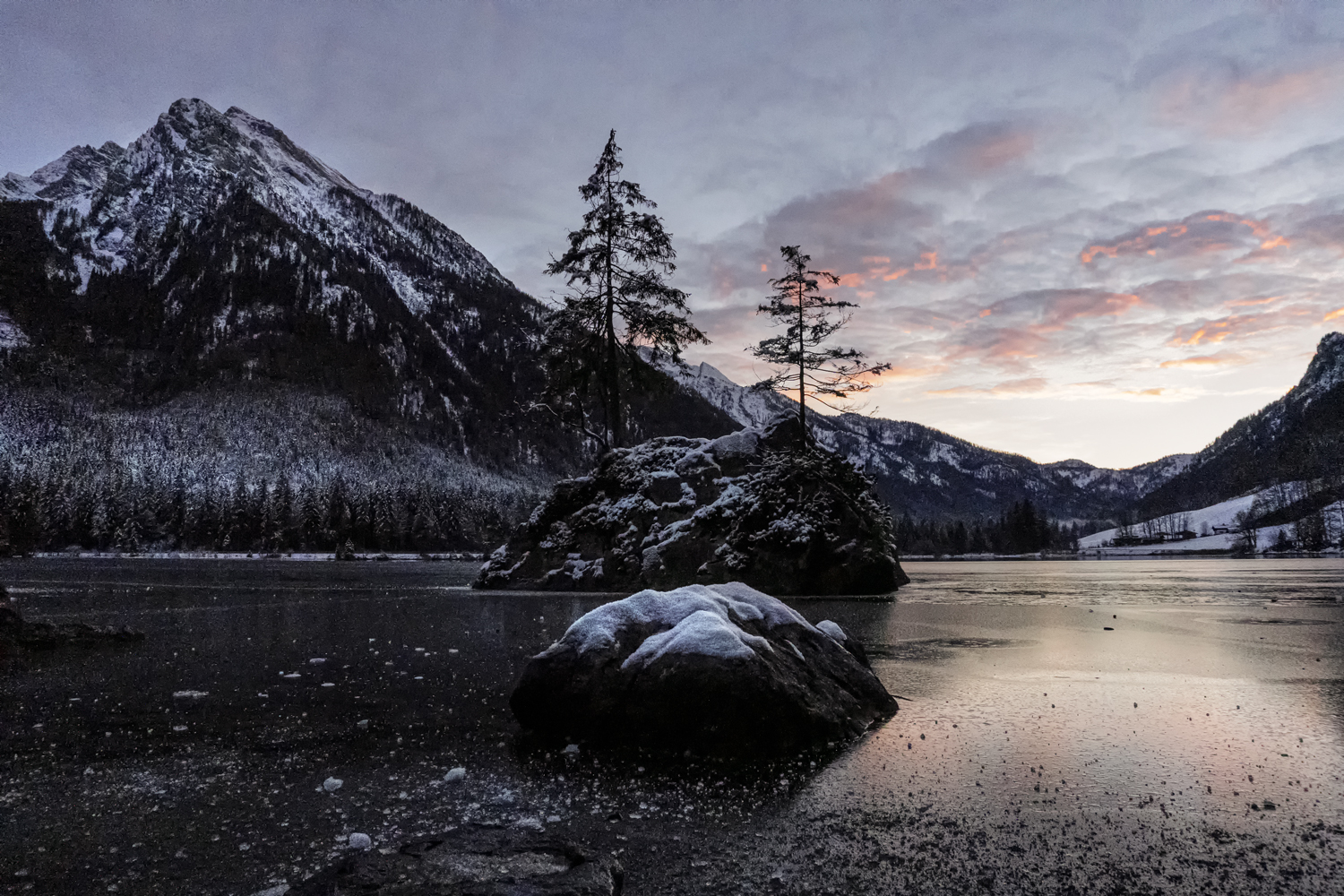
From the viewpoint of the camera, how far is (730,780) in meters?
5.33

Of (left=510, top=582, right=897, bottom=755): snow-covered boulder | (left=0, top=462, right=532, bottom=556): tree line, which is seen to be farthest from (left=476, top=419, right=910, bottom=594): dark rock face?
(left=0, top=462, right=532, bottom=556): tree line

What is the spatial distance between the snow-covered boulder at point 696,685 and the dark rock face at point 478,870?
2.69 metres

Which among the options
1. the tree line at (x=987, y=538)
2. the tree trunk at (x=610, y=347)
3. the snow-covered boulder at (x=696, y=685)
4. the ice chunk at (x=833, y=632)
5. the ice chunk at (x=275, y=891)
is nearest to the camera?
the ice chunk at (x=275, y=891)

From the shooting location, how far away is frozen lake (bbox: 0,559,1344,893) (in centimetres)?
370

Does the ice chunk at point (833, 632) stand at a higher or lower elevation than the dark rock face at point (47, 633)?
higher

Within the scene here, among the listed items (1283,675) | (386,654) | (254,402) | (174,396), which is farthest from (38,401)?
(1283,675)

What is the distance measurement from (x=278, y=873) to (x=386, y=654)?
8.30 m

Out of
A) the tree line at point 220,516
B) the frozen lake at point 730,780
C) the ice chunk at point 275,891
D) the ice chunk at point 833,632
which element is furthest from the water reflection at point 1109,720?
the tree line at point 220,516

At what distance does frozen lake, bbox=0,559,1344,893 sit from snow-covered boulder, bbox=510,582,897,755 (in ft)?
1.60

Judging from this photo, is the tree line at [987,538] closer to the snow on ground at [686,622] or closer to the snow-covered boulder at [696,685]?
the snow on ground at [686,622]

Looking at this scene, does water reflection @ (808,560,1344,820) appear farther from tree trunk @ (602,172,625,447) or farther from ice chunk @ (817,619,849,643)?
tree trunk @ (602,172,625,447)

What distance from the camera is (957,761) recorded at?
5555 mm

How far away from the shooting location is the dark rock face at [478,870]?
3084 mm

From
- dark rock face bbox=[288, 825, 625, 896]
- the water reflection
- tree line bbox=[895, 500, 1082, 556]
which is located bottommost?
tree line bbox=[895, 500, 1082, 556]
